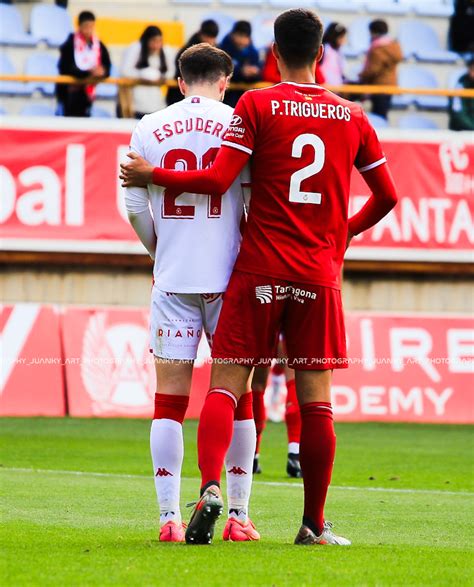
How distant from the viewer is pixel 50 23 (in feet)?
66.5

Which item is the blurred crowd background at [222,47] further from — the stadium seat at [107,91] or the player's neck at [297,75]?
the player's neck at [297,75]

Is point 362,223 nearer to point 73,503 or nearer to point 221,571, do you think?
point 221,571

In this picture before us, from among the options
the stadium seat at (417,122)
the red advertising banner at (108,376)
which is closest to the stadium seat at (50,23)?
the stadium seat at (417,122)

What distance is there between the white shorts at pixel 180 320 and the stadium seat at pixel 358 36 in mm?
15556

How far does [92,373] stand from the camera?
15789mm

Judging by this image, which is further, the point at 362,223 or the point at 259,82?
the point at 259,82

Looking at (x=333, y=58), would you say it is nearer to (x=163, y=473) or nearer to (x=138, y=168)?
(x=138, y=168)

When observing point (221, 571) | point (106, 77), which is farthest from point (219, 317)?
point (106, 77)

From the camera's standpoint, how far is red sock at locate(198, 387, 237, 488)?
5.56 m

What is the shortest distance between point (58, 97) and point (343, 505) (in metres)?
10.6

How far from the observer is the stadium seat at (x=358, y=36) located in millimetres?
21219

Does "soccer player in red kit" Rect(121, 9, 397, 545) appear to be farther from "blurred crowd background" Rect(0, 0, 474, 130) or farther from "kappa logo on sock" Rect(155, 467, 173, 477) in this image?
"blurred crowd background" Rect(0, 0, 474, 130)

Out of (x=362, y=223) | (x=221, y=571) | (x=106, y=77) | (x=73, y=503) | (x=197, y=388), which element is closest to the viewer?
(x=221, y=571)

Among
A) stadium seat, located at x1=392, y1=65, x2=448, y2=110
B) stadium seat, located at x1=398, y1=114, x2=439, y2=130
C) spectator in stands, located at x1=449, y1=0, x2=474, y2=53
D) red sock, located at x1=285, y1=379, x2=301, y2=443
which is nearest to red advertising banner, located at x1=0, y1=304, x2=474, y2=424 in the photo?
stadium seat, located at x1=398, y1=114, x2=439, y2=130
